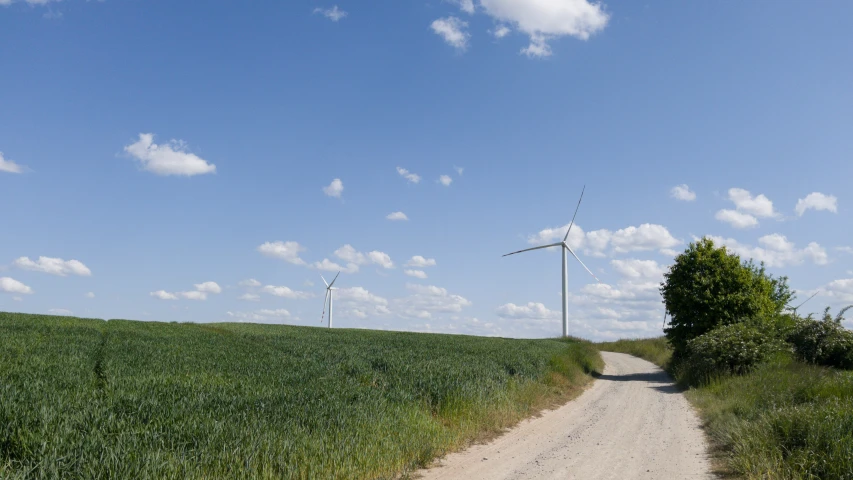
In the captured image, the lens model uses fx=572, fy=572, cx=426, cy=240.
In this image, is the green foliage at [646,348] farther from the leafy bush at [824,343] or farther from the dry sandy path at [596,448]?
the dry sandy path at [596,448]

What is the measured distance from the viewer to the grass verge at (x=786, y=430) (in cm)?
948

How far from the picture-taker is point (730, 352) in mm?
25484

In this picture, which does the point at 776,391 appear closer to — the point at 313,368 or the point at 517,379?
the point at 517,379

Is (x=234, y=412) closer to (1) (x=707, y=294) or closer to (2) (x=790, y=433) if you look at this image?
(2) (x=790, y=433)

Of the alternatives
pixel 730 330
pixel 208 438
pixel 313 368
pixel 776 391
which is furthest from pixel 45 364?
pixel 730 330

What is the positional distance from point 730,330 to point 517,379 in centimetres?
1310

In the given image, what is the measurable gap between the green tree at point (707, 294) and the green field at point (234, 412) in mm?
14950

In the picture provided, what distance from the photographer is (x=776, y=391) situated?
1672 cm

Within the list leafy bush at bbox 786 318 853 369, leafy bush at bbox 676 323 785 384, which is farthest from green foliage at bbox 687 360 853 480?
leafy bush at bbox 786 318 853 369

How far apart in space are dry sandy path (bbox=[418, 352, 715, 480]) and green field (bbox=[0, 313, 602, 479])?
751 millimetres

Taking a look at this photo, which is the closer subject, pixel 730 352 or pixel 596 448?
pixel 596 448

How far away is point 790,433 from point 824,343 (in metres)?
22.6

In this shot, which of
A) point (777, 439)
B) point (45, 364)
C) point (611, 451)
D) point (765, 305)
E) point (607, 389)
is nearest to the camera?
point (777, 439)

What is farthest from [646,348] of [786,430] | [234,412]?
[234,412]
